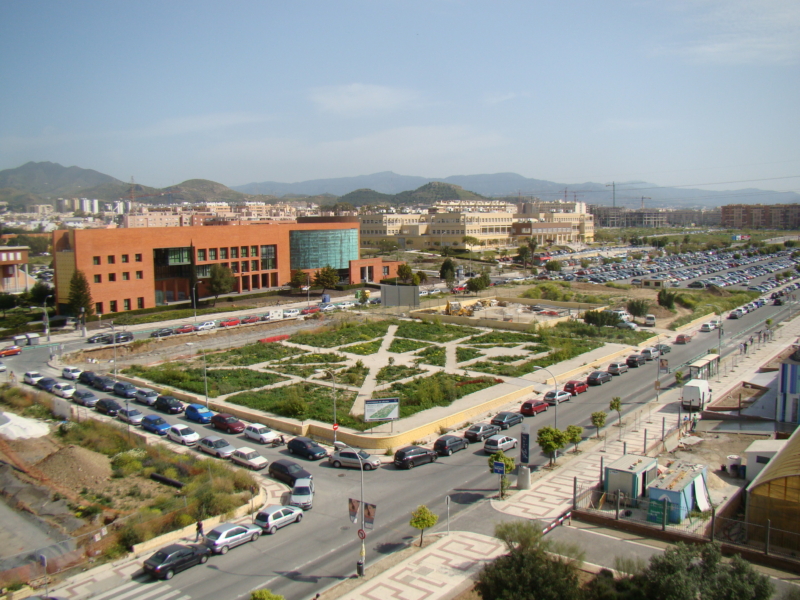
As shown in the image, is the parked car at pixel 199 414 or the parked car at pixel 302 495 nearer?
the parked car at pixel 302 495

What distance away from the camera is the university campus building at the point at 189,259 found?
5347cm

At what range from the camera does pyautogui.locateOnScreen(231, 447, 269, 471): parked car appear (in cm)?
2242

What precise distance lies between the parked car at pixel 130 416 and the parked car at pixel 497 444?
16.4m

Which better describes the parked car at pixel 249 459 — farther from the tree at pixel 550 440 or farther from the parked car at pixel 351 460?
the tree at pixel 550 440

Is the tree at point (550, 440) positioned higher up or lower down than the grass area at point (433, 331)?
higher up

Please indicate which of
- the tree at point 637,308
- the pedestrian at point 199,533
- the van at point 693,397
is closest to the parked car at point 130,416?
the pedestrian at point 199,533

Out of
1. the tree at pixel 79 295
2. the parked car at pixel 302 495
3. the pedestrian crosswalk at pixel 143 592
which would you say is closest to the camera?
the pedestrian crosswalk at pixel 143 592

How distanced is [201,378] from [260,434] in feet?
35.0

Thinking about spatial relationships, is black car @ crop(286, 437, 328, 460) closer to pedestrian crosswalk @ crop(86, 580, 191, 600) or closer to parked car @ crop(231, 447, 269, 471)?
parked car @ crop(231, 447, 269, 471)

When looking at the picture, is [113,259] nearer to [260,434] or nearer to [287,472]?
[260,434]

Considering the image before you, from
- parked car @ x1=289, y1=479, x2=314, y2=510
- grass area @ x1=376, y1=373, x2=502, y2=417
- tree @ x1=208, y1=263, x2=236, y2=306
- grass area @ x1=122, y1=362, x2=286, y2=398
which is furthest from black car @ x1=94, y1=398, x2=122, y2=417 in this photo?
tree @ x1=208, y1=263, x2=236, y2=306

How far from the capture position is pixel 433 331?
166ft

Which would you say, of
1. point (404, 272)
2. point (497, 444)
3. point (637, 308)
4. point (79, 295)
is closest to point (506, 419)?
point (497, 444)

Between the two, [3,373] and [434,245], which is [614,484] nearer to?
[3,373]
